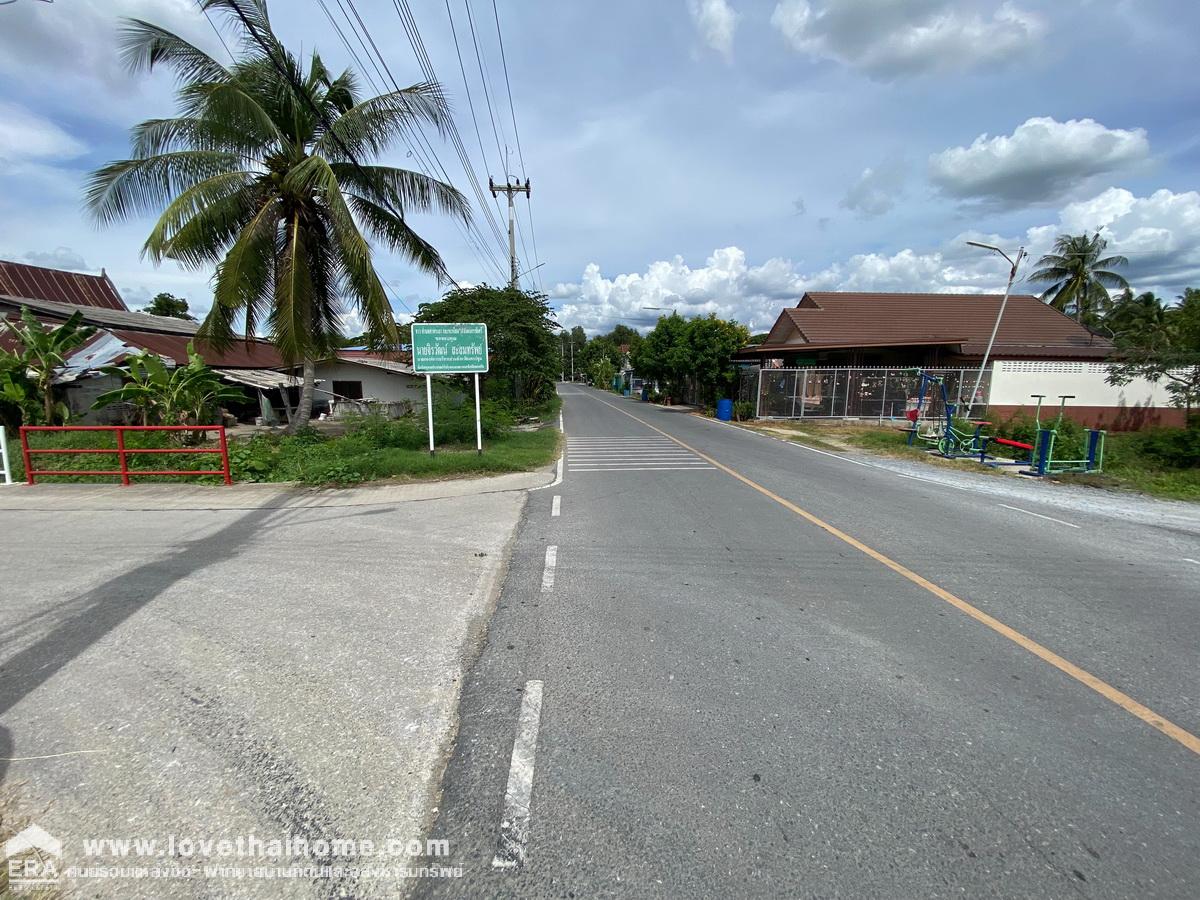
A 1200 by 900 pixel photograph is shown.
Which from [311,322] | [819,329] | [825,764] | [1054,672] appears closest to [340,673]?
[825,764]

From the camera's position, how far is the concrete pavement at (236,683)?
2.31m

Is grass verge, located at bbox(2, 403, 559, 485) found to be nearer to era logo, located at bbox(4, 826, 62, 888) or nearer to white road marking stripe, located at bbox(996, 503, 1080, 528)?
era logo, located at bbox(4, 826, 62, 888)

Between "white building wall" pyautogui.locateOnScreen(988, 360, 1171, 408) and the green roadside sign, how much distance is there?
2005cm

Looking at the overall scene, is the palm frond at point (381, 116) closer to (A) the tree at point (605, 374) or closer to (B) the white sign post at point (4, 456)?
(B) the white sign post at point (4, 456)

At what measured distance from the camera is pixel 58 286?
83.1ft

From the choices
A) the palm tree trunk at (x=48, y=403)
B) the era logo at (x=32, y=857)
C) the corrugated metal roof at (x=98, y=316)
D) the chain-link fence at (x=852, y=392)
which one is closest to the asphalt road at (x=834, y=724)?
the era logo at (x=32, y=857)

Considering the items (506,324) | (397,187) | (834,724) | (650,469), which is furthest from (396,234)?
(834,724)

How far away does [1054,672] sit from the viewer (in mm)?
3479

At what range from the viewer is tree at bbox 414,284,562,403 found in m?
18.7

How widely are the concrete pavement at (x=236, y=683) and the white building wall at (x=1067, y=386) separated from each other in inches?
889

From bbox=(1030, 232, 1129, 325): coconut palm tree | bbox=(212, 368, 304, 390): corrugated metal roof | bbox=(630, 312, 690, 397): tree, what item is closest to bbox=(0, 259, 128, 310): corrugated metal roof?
bbox=(212, 368, 304, 390): corrugated metal roof

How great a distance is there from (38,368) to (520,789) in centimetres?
1635

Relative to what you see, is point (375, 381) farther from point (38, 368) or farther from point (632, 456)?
point (632, 456)

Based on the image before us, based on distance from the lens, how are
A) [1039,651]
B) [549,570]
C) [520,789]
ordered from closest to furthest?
[520,789] < [1039,651] < [549,570]
